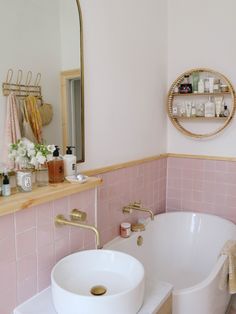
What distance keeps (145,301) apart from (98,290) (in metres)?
0.19

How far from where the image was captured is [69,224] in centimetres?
131

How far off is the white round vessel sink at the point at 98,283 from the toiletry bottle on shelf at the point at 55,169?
0.36 m

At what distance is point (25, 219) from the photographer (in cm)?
117

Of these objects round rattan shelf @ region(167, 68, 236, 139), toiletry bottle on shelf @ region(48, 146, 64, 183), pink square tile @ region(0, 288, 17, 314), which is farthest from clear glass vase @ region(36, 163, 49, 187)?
round rattan shelf @ region(167, 68, 236, 139)

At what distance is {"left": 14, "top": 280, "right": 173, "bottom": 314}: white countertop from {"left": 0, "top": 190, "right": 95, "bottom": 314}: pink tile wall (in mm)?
26

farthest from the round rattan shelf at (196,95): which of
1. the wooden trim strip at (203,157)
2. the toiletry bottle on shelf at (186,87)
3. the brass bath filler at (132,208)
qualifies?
the brass bath filler at (132,208)

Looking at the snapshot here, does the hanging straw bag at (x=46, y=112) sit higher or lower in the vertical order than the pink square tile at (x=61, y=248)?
higher

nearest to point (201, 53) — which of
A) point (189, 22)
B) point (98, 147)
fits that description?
point (189, 22)

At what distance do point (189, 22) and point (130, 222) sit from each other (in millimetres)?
1799

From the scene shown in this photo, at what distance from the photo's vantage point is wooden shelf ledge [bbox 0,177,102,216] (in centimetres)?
108

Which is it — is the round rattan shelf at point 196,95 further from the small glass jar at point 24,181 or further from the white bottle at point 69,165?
the small glass jar at point 24,181

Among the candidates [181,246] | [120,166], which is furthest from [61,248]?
[181,246]

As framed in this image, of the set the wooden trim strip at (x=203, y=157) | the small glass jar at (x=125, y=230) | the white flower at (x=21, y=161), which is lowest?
the small glass jar at (x=125, y=230)

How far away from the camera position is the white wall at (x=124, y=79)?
5.94 feet
